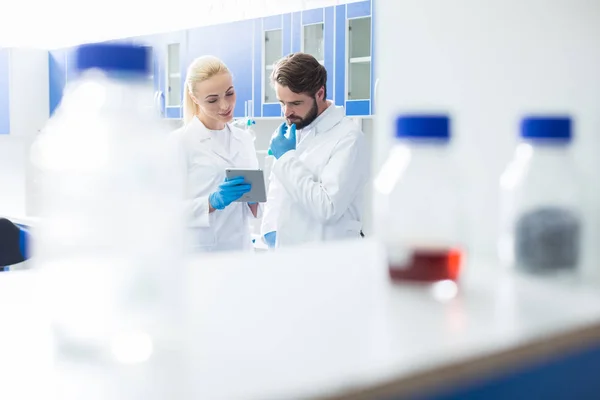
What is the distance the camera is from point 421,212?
747 millimetres

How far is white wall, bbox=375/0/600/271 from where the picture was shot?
32.8 inches

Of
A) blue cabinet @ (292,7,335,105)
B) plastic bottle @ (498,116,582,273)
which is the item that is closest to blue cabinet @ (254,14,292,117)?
blue cabinet @ (292,7,335,105)

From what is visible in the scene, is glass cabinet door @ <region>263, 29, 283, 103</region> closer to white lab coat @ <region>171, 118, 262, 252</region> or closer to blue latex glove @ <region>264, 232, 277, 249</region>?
white lab coat @ <region>171, 118, 262, 252</region>

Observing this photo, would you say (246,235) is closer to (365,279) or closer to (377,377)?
(365,279)

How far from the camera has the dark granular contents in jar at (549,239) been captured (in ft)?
2.45

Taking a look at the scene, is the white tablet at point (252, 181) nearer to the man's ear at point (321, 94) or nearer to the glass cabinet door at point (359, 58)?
the man's ear at point (321, 94)

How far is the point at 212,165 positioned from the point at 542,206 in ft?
8.58

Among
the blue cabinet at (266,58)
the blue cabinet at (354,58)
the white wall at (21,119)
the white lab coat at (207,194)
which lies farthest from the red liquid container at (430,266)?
the white wall at (21,119)

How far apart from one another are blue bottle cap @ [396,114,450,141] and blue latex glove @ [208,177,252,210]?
251 cm

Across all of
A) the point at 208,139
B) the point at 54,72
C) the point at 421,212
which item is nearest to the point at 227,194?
the point at 208,139

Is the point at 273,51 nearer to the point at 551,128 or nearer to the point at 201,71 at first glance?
the point at 201,71

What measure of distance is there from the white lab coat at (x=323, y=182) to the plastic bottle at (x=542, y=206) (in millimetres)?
2088

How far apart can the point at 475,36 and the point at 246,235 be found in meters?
2.50

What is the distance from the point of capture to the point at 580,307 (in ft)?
2.04
